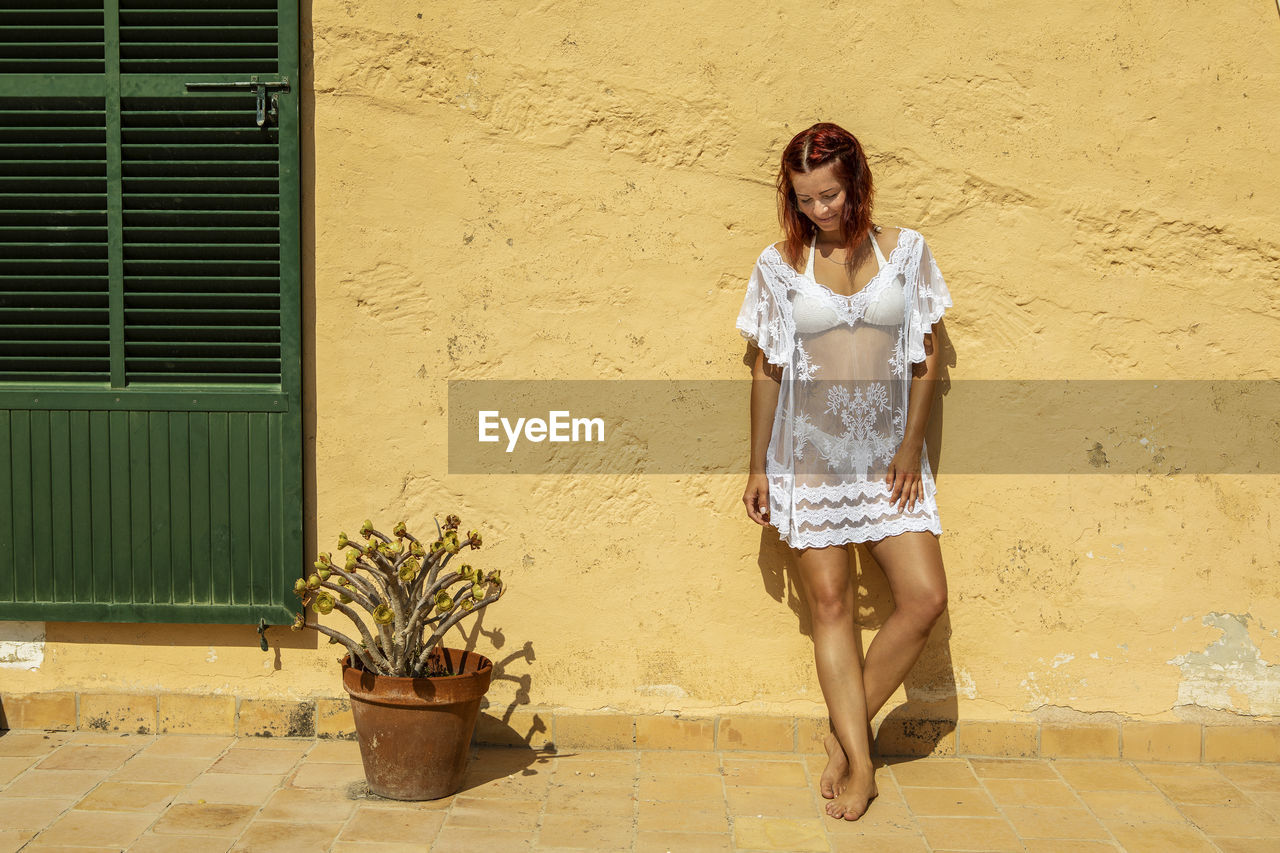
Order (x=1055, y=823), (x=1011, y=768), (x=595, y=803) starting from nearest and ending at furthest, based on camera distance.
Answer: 1. (x=1055, y=823)
2. (x=595, y=803)
3. (x=1011, y=768)

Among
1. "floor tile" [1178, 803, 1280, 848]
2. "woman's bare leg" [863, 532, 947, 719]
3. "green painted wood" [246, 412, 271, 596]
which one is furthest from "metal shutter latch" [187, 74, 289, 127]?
"floor tile" [1178, 803, 1280, 848]

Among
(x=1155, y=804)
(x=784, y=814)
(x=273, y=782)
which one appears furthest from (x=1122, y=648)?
(x=273, y=782)

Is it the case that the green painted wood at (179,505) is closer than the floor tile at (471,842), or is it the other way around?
the floor tile at (471,842)

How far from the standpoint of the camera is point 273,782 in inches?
150

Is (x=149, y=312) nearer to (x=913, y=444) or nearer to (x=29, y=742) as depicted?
(x=29, y=742)

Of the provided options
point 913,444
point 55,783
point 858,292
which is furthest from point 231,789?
point 858,292

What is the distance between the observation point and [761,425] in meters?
3.89

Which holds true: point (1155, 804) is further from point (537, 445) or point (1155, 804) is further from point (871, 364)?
point (537, 445)

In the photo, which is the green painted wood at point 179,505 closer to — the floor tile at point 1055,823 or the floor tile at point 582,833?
the floor tile at point 582,833

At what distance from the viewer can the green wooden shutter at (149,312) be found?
3.97 m

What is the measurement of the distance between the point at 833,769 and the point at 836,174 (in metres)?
1.96

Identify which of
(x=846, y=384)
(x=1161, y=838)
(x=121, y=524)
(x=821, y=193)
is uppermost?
(x=821, y=193)

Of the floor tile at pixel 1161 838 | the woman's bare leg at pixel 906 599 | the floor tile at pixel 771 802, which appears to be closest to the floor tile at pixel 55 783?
the floor tile at pixel 771 802

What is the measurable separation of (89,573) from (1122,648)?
3.73 meters
